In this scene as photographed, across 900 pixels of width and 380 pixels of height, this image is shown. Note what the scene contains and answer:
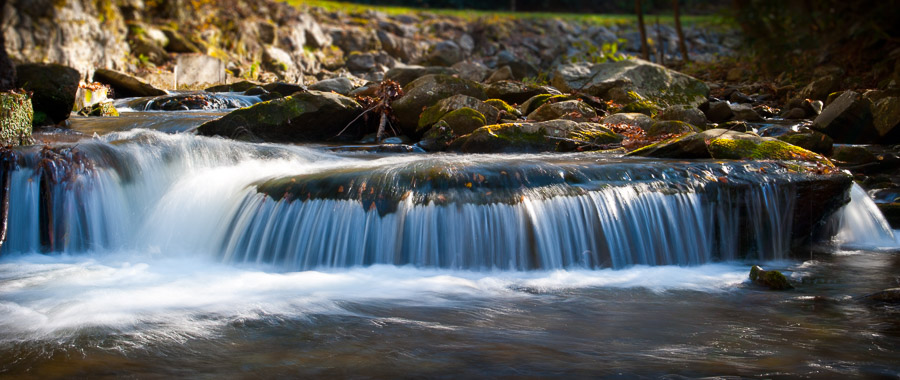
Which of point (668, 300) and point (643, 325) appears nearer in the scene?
point (643, 325)

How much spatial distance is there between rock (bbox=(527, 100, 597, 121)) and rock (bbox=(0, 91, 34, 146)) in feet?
25.7

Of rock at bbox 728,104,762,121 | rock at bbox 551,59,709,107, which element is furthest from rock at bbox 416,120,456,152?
rock at bbox 728,104,762,121

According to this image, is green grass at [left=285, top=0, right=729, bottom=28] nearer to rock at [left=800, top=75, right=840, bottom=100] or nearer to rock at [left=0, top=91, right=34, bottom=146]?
rock at [left=800, top=75, right=840, bottom=100]

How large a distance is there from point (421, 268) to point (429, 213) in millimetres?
569

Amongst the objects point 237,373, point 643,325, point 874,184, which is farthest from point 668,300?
point 874,184

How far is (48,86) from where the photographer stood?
1073 cm

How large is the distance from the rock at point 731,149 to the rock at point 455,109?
140 inches

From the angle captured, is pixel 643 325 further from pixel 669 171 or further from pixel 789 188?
pixel 789 188

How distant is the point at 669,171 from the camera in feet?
25.7

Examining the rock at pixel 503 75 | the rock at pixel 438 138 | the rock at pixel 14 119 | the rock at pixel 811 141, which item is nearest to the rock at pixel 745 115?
the rock at pixel 811 141

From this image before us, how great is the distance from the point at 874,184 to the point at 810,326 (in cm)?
606

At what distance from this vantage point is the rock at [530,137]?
10492mm

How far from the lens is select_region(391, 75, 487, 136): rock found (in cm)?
1241

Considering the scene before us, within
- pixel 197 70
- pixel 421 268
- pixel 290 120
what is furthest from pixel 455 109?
pixel 197 70
